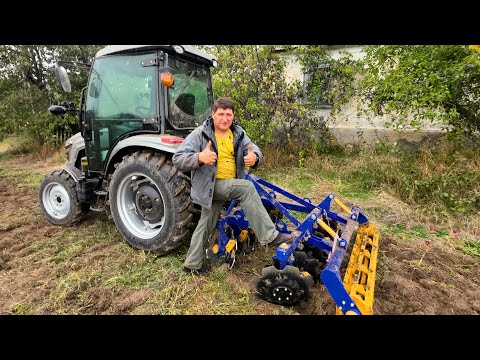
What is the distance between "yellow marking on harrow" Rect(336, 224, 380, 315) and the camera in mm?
1990

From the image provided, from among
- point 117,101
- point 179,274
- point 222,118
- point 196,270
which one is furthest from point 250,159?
point 117,101

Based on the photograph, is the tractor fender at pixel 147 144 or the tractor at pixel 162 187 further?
the tractor fender at pixel 147 144

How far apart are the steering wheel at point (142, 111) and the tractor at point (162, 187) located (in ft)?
0.03

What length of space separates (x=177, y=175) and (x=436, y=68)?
4.72 meters

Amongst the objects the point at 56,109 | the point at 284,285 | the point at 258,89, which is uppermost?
the point at 258,89

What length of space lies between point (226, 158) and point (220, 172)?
0.13 m

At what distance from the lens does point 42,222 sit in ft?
12.8

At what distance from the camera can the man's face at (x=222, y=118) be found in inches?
96.0

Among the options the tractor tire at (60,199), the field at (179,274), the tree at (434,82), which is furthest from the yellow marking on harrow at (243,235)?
the tree at (434,82)

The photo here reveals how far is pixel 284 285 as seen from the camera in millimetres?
2189

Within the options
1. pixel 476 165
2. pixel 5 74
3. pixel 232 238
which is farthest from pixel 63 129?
pixel 476 165

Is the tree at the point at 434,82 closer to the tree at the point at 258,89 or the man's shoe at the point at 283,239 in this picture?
the tree at the point at 258,89

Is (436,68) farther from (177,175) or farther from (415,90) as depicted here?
(177,175)

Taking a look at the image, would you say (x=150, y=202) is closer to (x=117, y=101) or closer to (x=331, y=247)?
(x=117, y=101)
